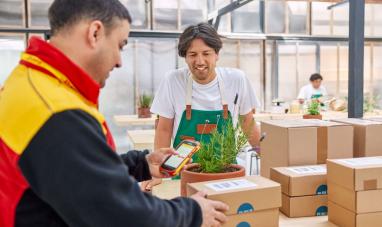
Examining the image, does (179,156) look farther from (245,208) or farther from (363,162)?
(363,162)

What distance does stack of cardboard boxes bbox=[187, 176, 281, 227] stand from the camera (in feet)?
3.96

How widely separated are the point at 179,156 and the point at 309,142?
0.54 meters

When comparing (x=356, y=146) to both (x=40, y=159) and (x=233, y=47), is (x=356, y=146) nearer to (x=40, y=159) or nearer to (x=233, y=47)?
(x=40, y=159)

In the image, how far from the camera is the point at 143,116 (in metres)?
5.79

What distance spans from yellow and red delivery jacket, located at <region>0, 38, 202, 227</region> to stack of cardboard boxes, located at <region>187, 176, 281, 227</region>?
29cm

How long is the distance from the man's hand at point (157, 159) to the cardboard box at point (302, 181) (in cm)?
41

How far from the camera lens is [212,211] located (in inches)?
43.1

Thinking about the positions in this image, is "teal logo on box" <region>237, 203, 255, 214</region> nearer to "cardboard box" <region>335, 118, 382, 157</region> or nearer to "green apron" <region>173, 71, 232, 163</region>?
"cardboard box" <region>335, 118, 382, 157</region>

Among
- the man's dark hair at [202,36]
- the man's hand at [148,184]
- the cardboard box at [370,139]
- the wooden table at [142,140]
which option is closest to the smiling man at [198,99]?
the man's dark hair at [202,36]

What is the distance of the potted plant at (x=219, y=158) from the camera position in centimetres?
140

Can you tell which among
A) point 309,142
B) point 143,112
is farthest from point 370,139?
point 143,112

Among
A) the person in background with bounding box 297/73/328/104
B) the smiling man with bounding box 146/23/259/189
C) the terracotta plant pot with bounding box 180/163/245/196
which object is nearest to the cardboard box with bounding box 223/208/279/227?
the terracotta plant pot with bounding box 180/163/245/196

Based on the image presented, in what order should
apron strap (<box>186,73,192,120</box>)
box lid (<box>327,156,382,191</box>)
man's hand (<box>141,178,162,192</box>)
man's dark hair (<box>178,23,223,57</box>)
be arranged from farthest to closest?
1. apron strap (<box>186,73,192,120</box>)
2. man's dark hair (<box>178,23,223,57</box>)
3. man's hand (<box>141,178,162,192</box>)
4. box lid (<box>327,156,382,191</box>)

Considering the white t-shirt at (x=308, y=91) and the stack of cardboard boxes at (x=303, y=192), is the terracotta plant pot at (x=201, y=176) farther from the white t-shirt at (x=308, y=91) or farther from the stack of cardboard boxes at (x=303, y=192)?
the white t-shirt at (x=308, y=91)
